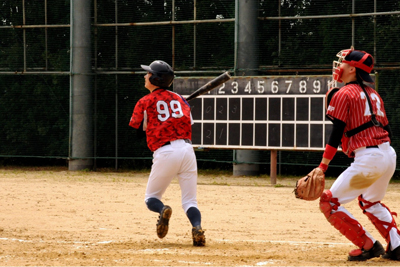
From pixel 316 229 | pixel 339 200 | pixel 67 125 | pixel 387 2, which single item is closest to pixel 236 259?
pixel 339 200

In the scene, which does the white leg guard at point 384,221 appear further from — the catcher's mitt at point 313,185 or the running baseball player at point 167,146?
the running baseball player at point 167,146

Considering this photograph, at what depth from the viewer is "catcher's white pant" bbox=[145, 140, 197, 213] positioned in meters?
6.16

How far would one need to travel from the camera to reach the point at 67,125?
17859 mm

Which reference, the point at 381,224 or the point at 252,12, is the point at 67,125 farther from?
the point at 381,224

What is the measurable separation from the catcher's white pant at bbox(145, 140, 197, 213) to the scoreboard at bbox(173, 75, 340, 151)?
677 cm

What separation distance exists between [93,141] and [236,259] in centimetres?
1258

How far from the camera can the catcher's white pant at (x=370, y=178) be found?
5211 millimetres

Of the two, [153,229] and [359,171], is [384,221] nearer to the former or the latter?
[359,171]

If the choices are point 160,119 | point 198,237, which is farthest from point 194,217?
point 160,119

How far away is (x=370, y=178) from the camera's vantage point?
5.23 metres

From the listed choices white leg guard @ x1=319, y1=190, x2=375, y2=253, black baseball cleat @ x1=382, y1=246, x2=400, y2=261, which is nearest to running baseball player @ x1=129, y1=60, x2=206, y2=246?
white leg guard @ x1=319, y1=190, x2=375, y2=253

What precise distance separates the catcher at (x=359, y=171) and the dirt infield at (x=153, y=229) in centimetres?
26

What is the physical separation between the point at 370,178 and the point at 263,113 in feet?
26.6

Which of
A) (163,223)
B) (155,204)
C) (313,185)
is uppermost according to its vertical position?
(313,185)
